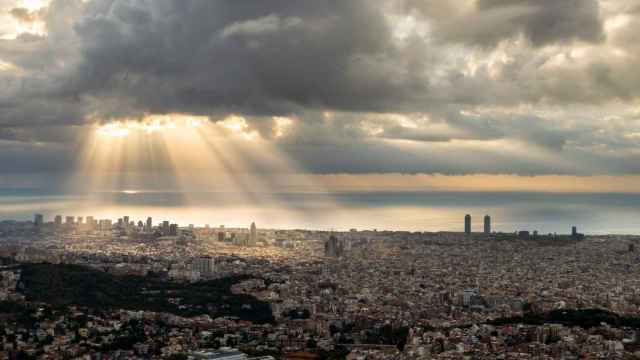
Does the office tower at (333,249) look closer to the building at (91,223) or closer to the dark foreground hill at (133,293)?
the dark foreground hill at (133,293)

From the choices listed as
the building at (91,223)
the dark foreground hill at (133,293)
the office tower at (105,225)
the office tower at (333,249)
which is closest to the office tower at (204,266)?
the dark foreground hill at (133,293)

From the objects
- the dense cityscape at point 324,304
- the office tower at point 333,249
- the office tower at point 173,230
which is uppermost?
the office tower at point 173,230

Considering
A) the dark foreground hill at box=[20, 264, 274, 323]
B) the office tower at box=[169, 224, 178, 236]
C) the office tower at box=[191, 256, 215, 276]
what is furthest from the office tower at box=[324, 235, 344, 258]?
the dark foreground hill at box=[20, 264, 274, 323]

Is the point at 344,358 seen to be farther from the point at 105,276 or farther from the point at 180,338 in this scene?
the point at 105,276

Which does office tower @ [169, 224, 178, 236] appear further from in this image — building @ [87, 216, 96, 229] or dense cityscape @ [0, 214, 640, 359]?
dense cityscape @ [0, 214, 640, 359]

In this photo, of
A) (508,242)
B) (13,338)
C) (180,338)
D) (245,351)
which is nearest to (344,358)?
(245,351)

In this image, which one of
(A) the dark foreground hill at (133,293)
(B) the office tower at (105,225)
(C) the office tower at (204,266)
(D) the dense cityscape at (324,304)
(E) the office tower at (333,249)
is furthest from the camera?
(B) the office tower at (105,225)
